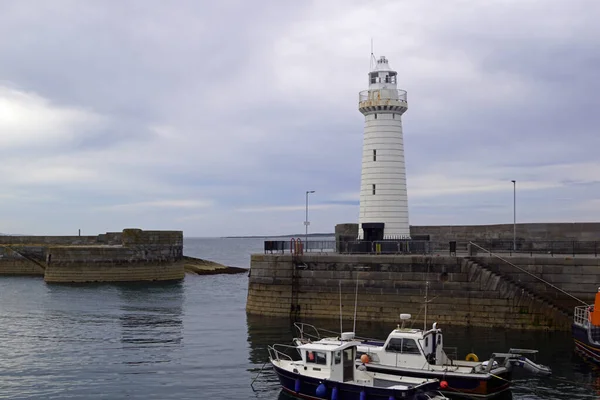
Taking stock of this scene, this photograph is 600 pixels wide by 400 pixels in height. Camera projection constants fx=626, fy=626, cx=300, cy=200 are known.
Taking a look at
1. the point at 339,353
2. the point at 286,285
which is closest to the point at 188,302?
the point at 286,285

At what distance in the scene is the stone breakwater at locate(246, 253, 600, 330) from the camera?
96.6 ft

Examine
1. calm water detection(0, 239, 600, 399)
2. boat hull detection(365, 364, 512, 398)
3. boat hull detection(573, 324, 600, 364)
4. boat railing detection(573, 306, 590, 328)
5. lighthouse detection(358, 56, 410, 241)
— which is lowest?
calm water detection(0, 239, 600, 399)

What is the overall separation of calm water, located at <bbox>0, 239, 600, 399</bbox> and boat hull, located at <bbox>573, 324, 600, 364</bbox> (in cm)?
39

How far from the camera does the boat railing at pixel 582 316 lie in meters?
24.9

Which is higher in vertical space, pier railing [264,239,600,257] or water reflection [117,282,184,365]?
pier railing [264,239,600,257]

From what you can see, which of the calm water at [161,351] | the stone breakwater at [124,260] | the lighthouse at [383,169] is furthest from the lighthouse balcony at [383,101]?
the stone breakwater at [124,260]

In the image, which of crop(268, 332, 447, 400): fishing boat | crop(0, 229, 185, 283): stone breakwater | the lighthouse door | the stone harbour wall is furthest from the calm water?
A: crop(0, 229, 185, 283): stone breakwater

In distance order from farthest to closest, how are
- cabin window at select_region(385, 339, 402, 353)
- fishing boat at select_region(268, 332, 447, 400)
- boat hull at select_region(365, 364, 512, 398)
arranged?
1. cabin window at select_region(385, 339, 402, 353)
2. boat hull at select_region(365, 364, 512, 398)
3. fishing boat at select_region(268, 332, 447, 400)

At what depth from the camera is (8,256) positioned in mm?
74625

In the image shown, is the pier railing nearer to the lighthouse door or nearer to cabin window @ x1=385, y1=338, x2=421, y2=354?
the lighthouse door

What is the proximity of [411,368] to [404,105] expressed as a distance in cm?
2148

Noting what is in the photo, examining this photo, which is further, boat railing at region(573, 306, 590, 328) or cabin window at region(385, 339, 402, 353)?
boat railing at region(573, 306, 590, 328)

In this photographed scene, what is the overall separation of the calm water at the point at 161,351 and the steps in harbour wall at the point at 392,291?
90cm

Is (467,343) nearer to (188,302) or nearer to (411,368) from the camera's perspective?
(411,368)
